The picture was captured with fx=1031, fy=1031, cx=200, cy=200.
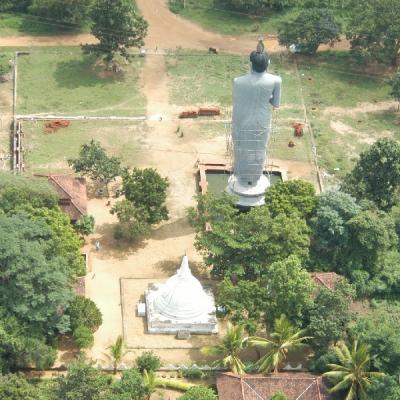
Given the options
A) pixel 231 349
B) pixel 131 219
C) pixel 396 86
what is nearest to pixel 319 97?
pixel 396 86

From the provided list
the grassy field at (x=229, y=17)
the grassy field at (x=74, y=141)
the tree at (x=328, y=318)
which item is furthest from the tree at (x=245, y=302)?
the grassy field at (x=229, y=17)

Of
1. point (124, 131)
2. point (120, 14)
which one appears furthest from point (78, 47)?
point (124, 131)

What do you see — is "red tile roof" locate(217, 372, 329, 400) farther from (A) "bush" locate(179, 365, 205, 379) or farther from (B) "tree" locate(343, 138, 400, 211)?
(B) "tree" locate(343, 138, 400, 211)

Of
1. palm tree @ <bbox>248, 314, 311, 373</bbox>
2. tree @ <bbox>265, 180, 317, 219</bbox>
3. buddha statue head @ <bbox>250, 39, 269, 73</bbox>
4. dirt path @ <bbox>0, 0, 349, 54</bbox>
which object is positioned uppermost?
buddha statue head @ <bbox>250, 39, 269, 73</bbox>

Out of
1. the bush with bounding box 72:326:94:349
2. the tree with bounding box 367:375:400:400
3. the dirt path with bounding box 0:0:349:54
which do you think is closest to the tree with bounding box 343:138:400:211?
the tree with bounding box 367:375:400:400

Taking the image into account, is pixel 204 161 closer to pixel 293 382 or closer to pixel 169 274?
pixel 169 274

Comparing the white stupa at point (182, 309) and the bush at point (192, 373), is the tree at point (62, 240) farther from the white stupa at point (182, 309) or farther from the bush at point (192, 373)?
the bush at point (192, 373)
